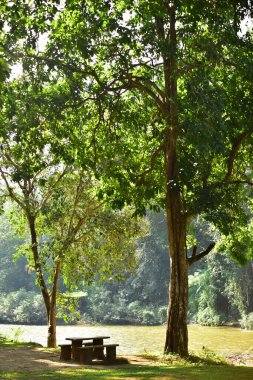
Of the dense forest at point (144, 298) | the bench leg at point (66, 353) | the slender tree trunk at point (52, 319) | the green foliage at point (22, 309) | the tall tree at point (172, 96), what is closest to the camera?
the tall tree at point (172, 96)

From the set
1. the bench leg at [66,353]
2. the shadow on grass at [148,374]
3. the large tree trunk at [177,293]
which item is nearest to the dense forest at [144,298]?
the large tree trunk at [177,293]

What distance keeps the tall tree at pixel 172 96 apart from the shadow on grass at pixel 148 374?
3.05 m

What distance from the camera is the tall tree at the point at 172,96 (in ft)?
44.0

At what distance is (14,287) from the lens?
83938 mm

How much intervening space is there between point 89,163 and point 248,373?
23.6 ft

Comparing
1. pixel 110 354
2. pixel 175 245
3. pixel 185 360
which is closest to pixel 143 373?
pixel 110 354

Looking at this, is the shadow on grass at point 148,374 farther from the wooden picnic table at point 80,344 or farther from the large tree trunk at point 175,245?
the large tree trunk at point 175,245

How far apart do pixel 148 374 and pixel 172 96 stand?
6.94 meters

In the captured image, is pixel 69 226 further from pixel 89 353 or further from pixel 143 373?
pixel 143 373

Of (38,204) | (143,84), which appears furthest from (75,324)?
(143,84)

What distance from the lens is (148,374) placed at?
38.6 feet

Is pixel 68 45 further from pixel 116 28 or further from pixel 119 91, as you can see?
pixel 119 91

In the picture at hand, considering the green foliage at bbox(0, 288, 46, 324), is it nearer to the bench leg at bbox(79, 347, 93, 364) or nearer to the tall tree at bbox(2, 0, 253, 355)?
the tall tree at bbox(2, 0, 253, 355)

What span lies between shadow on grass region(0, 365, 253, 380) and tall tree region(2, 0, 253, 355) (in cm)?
305
